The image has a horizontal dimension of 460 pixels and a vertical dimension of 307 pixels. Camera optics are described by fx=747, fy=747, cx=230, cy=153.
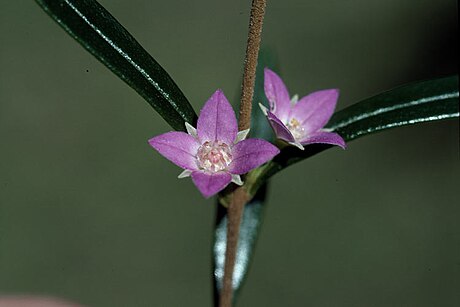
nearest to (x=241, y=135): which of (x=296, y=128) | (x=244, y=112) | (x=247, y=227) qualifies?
(x=244, y=112)

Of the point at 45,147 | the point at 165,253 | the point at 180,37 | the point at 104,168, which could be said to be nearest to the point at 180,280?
the point at 165,253

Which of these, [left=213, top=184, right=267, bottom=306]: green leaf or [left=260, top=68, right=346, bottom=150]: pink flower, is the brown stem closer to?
[left=260, top=68, right=346, bottom=150]: pink flower

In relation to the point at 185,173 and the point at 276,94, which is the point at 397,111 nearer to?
the point at 276,94

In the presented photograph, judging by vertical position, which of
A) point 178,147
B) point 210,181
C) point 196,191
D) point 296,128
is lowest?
point 210,181

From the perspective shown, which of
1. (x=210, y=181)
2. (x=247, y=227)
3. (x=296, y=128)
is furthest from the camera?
(x=247, y=227)

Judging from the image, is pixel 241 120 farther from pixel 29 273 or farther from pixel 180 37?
pixel 180 37
